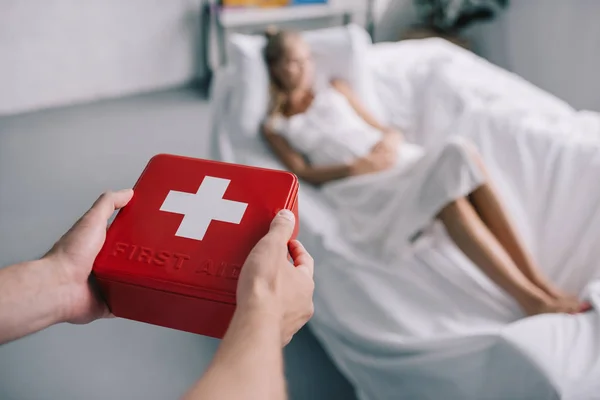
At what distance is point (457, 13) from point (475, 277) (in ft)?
6.00

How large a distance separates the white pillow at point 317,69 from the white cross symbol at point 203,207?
969mm

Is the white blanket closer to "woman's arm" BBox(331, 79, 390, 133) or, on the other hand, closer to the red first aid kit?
"woman's arm" BBox(331, 79, 390, 133)

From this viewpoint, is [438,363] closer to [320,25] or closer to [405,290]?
[405,290]

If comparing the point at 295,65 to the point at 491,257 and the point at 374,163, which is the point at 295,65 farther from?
the point at 491,257

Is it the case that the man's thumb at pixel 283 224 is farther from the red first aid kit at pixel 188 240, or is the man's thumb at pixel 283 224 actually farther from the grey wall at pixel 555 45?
the grey wall at pixel 555 45

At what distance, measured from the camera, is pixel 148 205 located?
572mm

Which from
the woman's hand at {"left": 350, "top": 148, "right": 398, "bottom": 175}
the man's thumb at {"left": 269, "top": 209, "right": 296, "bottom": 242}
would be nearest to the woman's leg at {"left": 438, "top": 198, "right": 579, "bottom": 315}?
the woman's hand at {"left": 350, "top": 148, "right": 398, "bottom": 175}

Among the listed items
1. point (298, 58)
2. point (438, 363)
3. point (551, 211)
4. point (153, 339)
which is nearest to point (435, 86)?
point (298, 58)

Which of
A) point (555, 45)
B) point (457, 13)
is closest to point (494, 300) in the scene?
point (555, 45)

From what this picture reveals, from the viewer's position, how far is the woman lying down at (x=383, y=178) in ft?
3.31

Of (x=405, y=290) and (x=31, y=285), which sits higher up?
(x=31, y=285)

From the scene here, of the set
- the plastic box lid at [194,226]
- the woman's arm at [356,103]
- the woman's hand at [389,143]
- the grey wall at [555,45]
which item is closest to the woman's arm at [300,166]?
the woman's hand at [389,143]

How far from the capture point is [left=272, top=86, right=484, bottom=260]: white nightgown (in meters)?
1.03

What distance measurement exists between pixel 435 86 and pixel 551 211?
1.98ft
